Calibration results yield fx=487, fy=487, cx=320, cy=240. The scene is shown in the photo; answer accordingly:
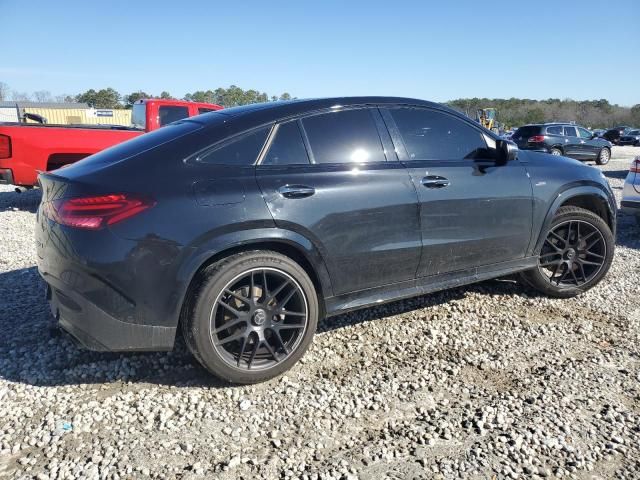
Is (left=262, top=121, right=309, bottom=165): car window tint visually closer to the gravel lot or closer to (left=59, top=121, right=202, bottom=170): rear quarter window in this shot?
(left=59, top=121, right=202, bottom=170): rear quarter window

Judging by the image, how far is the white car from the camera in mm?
6668

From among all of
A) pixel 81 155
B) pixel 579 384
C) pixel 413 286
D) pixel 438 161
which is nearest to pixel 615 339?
pixel 579 384

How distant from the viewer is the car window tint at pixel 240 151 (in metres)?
2.88

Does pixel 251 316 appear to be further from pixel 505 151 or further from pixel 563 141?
pixel 563 141

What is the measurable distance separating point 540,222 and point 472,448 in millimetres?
2319

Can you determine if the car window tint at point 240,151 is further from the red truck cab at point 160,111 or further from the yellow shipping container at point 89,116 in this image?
the yellow shipping container at point 89,116

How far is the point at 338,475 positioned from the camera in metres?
2.17

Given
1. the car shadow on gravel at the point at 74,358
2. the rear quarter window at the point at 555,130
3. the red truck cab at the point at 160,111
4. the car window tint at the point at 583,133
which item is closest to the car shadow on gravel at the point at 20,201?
the red truck cab at the point at 160,111

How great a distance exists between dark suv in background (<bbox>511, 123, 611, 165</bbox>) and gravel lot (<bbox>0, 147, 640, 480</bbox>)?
17187mm

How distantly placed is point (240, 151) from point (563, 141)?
66.4 ft

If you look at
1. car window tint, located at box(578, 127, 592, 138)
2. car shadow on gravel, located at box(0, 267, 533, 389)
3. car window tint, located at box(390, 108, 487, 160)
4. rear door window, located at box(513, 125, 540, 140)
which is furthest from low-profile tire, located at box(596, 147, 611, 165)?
car shadow on gravel, located at box(0, 267, 533, 389)

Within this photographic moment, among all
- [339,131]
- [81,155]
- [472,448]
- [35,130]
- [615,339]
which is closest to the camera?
[472,448]

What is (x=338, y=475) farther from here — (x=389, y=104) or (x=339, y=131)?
(x=389, y=104)

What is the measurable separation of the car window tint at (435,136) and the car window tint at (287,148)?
2.70 feet
